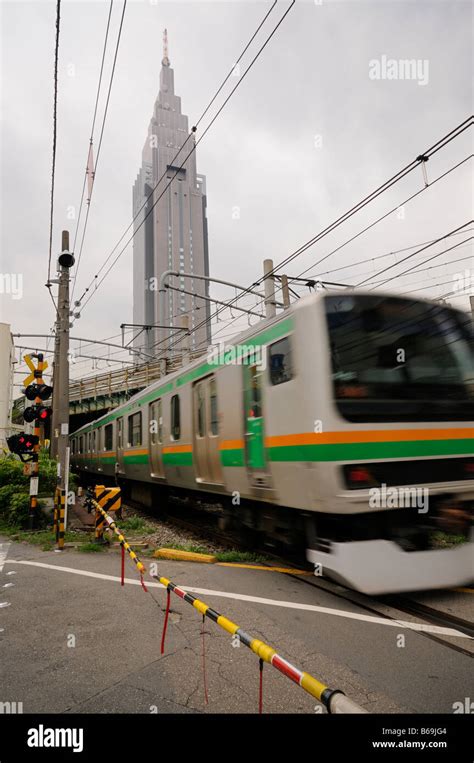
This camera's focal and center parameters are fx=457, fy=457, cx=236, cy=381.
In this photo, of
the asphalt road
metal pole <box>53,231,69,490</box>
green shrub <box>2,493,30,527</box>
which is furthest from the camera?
green shrub <box>2,493,30,527</box>

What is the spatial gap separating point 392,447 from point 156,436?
729 centimetres

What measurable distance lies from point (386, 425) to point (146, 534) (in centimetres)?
654

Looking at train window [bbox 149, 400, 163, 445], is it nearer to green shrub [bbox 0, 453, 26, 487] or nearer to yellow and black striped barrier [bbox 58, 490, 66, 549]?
yellow and black striped barrier [bbox 58, 490, 66, 549]

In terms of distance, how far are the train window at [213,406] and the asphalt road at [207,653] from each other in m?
2.61

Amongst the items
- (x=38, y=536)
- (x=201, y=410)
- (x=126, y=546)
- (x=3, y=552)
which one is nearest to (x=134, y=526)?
(x=38, y=536)

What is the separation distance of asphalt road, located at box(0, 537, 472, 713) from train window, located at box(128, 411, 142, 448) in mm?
6907

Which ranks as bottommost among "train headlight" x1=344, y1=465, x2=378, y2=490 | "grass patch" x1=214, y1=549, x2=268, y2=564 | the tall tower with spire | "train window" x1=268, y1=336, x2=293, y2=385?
"grass patch" x1=214, y1=549, x2=268, y2=564

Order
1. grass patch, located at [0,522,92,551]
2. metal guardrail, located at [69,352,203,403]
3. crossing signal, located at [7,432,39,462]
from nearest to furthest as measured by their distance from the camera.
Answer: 1. grass patch, located at [0,522,92,551]
2. crossing signal, located at [7,432,39,462]
3. metal guardrail, located at [69,352,203,403]

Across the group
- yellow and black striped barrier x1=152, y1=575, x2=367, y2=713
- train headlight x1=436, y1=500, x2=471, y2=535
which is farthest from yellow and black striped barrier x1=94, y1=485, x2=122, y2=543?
yellow and black striped barrier x1=152, y1=575, x2=367, y2=713

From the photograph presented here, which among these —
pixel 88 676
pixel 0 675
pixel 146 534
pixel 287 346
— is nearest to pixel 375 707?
pixel 88 676

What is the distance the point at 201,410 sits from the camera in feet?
27.2

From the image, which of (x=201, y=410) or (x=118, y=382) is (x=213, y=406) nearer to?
(x=201, y=410)

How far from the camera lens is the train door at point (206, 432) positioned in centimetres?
764

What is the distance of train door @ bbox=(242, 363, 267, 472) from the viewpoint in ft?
19.7
